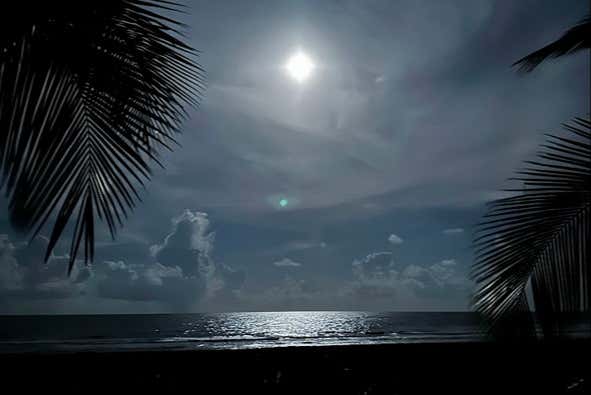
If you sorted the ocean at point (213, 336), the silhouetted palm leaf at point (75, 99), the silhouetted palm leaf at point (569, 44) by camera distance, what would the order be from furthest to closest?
the ocean at point (213, 336)
the silhouetted palm leaf at point (569, 44)
the silhouetted palm leaf at point (75, 99)

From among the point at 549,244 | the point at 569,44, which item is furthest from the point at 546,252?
the point at 569,44

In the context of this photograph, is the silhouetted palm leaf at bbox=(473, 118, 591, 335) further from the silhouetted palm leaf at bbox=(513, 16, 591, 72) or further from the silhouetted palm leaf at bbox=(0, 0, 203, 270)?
the silhouetted palm leaf at bbox=(0, 0, 203, 270)

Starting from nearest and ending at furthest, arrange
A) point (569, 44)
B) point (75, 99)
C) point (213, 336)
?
point (75, 99)
point (569, 44)
point (213, 336)

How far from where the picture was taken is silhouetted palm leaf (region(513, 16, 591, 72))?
207 centimetres

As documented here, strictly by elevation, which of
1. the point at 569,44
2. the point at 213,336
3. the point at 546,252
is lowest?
the point at 213,336

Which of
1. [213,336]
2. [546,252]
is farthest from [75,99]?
[213,336]

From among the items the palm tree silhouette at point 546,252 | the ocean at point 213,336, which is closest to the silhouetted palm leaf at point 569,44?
the palm tree silhouette at point 546,252

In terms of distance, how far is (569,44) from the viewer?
2160mm

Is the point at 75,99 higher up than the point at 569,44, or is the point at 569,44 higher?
the point at 569,44

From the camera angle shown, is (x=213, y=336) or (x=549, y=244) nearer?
(x=549, y=244)

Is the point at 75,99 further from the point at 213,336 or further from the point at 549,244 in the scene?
the point at 213,336

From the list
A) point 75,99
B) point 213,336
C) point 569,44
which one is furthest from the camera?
point 213,336

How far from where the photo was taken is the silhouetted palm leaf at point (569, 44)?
207 cm

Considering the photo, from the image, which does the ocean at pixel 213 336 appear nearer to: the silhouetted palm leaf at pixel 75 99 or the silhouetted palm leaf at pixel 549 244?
the silhouetted palm leaf at pixel 549 244
